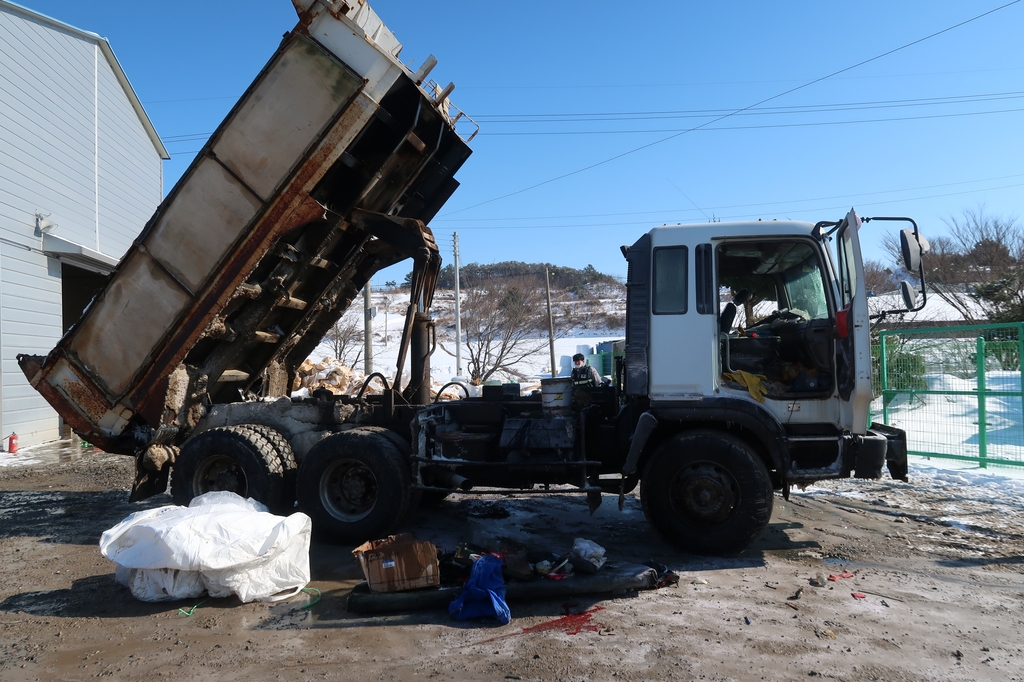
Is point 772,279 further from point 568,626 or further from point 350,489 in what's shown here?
point 350,489

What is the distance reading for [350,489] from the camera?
6.20 metres

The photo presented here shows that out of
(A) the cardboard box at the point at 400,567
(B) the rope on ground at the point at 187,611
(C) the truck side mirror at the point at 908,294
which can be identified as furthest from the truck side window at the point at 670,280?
(B) the rope on ground at the point at 187,611

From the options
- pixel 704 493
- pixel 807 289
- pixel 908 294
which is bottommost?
pixel 704 493

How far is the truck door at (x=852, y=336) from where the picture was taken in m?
5.13

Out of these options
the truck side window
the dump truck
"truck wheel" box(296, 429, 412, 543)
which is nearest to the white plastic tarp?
"truck wheel" box(296, 429, 412, 543)

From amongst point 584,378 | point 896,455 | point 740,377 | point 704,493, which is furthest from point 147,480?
point 896,455

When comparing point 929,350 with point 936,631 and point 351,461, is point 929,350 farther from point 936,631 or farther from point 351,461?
point 351,461

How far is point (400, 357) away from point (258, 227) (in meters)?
1.93

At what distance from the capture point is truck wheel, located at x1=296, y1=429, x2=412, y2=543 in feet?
19.5

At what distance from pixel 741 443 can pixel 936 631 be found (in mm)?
1788

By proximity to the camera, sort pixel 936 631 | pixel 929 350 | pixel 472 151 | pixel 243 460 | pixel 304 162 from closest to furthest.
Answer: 1. pixel 936 631
2. pixel 304 162
3. pixel 243 460
4. pixel 472 151
5. pixel 929 350

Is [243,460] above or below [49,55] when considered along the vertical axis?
below

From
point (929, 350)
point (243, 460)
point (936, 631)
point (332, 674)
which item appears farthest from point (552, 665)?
point (929, 350)

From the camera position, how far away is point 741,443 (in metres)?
5.33
